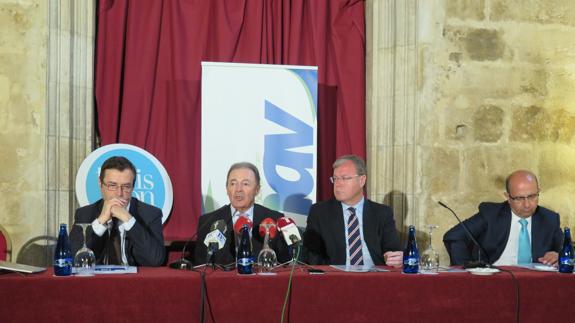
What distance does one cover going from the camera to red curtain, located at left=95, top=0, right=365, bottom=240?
16.2 ft

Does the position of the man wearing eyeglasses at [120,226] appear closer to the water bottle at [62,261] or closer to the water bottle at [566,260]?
the water bottle at [62,261]

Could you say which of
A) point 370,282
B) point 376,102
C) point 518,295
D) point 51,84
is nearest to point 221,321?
point 370,282

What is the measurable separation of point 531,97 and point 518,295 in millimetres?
2609

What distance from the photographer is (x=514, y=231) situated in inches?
162

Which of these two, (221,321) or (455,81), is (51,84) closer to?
(221,321)

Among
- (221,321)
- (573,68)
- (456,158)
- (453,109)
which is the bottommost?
(221,321)

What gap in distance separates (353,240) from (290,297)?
1.30 m

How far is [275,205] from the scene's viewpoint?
469 centimetres

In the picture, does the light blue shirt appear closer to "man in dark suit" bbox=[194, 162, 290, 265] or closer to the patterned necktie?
the patterned necktie

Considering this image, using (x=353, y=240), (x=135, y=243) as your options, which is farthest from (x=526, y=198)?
(x=135, y=243)

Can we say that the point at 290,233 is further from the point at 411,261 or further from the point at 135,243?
the point at 135,243

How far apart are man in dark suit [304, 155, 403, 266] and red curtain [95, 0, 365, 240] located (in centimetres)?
113

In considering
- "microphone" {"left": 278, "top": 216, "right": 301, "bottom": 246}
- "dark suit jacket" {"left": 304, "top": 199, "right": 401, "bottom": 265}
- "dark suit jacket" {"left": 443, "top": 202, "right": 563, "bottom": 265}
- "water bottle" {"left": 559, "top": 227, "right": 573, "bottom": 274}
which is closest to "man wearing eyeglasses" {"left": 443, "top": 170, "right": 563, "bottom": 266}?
"dark suit jacket" {"left": 443, "top": 202, "right": 563, "bottom": 265}

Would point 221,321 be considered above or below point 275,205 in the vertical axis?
below
